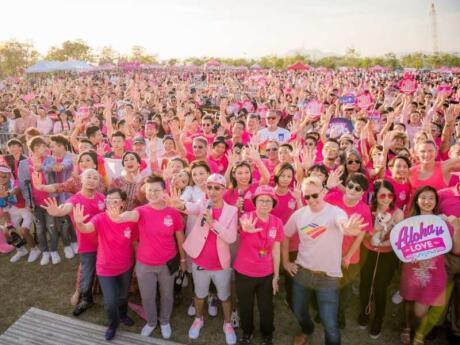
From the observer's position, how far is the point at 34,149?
16.7 feet

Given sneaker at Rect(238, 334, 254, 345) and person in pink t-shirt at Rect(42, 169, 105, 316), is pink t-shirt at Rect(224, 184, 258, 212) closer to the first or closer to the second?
sneaker at Rect(238, 334, 254, 345)

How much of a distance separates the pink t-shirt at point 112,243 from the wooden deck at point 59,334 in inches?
30.7

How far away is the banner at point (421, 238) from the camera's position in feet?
11.2

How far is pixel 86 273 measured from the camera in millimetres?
4254

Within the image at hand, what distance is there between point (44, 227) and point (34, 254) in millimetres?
531

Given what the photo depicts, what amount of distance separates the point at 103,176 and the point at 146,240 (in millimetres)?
1759

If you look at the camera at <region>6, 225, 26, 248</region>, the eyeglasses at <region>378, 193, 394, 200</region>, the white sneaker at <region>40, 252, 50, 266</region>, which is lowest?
the white sneaker at <region>40, 252, 50, 266</region>

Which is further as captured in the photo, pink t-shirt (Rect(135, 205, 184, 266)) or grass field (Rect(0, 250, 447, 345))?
grass field (Rect(0, 250, 447, 345))

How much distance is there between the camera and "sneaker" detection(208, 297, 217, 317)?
14.2 feet

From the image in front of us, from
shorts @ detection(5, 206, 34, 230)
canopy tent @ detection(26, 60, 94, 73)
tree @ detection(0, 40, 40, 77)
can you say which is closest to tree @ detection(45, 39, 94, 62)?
tree @ detection(0, 40, 40, 77)

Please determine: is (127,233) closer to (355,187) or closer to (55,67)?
(355,187)

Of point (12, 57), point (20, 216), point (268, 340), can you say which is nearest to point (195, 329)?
point (268, 340)

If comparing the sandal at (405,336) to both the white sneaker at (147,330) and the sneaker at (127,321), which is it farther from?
the sneaker at (127,321)

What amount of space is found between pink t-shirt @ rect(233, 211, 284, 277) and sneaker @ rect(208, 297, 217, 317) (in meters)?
1.08
